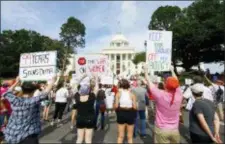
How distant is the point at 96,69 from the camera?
12.2m

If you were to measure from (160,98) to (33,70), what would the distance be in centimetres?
331

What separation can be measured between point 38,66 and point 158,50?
271 centimetres

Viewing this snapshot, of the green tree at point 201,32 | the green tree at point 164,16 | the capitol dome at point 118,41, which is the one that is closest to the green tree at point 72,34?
the green tree at point 164,16

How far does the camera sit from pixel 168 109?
6.24 metres

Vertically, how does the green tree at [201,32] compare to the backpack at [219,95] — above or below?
above

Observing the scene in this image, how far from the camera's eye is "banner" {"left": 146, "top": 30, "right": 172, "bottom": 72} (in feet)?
29.0

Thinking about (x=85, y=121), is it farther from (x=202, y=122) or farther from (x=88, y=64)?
(x=88, y=64)

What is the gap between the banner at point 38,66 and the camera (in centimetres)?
809

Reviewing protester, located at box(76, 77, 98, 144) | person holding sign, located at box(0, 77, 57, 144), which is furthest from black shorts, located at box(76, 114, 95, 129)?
person holding sign, located at box(0, 77, 57, 144)

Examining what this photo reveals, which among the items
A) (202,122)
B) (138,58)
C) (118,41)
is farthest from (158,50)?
(118,41)

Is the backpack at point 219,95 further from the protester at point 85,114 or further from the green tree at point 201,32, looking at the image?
the green tree at point 201,32

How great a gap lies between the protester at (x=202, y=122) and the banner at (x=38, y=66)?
3124mm

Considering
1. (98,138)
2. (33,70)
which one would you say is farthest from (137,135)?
(33,70)

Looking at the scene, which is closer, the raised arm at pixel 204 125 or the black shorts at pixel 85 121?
the raised arm at pixel 204 125
